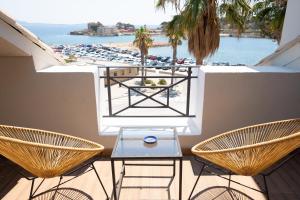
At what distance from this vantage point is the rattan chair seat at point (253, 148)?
4.99 feet

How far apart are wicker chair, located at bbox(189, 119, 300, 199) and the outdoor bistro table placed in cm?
21

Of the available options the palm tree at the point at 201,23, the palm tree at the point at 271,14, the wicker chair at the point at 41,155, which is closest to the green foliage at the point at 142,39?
the palm tree at the point at 271,14

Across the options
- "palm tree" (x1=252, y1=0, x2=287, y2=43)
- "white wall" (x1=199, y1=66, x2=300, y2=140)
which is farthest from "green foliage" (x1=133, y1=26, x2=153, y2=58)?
"white wall" (x1=199, y1=66, x2=300, y2=140)

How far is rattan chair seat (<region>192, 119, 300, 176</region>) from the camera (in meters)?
1.52

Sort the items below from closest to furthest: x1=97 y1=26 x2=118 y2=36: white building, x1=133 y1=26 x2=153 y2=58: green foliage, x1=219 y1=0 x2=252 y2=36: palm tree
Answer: x1=219 y1=0 x2=252 y2=36: palm tree
x1=133 y1=26 x2=153 y2=58: green foliage
x1=97 y1=26 x2=118 y2=36: white building

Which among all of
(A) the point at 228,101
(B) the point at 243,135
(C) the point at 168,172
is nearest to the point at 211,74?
(A) the point at 228,101

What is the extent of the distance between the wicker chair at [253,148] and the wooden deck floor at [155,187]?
432 millimetres

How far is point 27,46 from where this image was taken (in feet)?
7.25

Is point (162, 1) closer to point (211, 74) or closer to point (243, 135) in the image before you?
point (211, 74)

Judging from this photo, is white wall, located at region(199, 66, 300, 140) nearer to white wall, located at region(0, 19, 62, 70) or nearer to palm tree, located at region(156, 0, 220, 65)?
white wall, located at region(0, 19, 62, 70)

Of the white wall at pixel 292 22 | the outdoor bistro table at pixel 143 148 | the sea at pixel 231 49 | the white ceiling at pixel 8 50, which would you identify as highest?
the white wall at pixel 292 22

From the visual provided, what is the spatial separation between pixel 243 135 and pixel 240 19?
4418mm

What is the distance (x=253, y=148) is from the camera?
1519 millimetres

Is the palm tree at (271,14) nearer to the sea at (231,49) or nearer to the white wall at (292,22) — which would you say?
the sea at (231,49)
